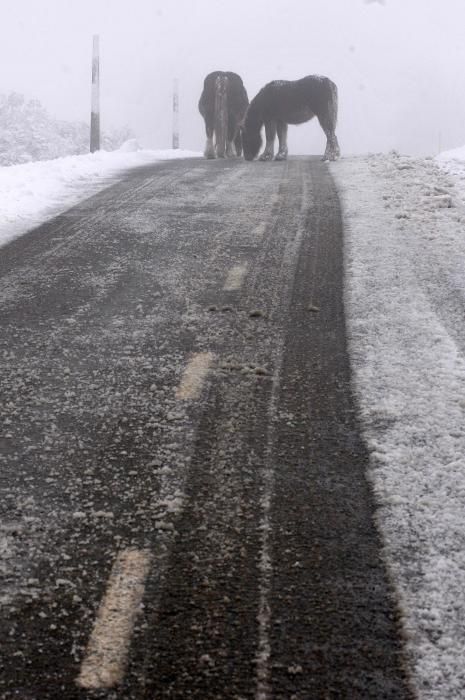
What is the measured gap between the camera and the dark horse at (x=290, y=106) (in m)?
14.6

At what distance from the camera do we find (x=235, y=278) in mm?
5328

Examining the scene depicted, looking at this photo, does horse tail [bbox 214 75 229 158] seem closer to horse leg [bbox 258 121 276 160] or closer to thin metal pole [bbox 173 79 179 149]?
horse leg [bbox 258 121 276 160]

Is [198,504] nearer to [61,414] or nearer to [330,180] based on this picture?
[61,414]

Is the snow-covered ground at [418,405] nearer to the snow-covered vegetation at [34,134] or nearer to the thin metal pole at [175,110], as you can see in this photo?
the thin metal pole at [175,110]

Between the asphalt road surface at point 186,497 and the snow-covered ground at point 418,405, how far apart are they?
0.24 feet

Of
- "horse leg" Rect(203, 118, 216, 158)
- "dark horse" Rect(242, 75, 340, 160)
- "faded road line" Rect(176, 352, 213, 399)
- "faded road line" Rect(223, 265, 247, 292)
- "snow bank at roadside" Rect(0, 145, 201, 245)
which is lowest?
"faded road line" Rect(176, 352, 213, 399)

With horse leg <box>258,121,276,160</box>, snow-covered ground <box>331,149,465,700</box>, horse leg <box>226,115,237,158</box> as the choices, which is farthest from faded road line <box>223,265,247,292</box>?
horse leg <box>226,115,237,158</box>

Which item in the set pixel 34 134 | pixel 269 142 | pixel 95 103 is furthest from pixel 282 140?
pixel 34 134

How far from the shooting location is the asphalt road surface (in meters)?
1.78

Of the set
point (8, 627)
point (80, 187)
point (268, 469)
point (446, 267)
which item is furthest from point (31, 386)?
point (80, 187)

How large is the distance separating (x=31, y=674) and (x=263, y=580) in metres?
0.66

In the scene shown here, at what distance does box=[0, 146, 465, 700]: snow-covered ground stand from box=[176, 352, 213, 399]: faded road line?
28.7 inches

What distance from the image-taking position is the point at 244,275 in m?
5.40

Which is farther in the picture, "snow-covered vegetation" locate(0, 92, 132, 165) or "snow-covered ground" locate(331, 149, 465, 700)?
"snow-covered vegetation" locate(0, 92, 132, 165)
